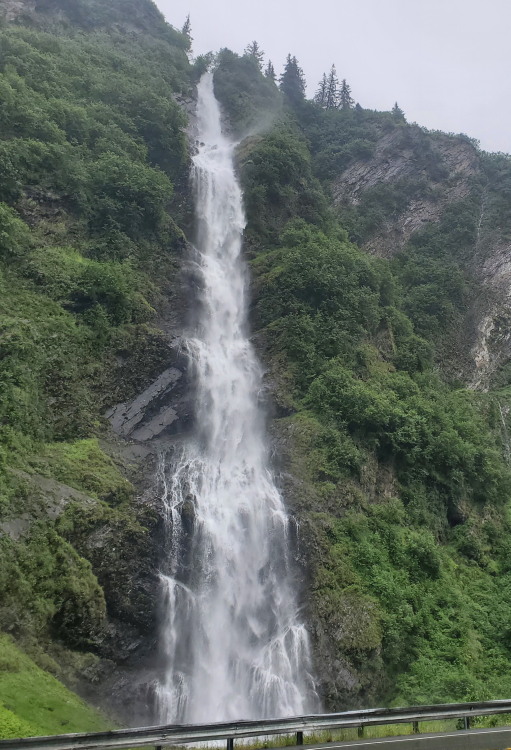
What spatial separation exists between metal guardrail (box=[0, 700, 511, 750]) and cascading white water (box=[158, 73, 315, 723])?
6.74 metres

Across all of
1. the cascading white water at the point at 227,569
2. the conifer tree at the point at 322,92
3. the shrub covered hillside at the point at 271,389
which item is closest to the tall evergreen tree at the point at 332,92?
the conifer tree at the point at 322,92

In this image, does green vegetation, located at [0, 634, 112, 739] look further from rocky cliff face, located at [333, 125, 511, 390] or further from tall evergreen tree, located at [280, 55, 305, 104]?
tall evergreen tree, located at [280, 55, 305, 104]

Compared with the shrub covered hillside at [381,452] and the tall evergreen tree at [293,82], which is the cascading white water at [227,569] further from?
the tall evergreen tree at [293,82]

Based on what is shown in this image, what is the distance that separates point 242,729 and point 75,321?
15.7 m

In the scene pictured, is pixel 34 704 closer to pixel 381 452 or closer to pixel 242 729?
pixel 242 729

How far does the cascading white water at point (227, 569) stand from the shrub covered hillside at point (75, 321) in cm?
→ 119

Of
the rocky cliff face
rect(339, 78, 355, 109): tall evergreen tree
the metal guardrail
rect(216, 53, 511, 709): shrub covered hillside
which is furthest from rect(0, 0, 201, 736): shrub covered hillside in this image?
rect(339, 78, 355, 109): tall evergreen tree

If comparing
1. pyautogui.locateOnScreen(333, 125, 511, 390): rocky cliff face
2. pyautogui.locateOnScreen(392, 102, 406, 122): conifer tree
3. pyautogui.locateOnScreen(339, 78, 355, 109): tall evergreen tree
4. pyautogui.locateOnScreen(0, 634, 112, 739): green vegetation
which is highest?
pyautogui.locateOnScreen(339, 78, 355, 109): tall evergreen tree

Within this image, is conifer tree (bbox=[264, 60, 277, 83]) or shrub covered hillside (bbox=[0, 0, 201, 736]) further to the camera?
conifer tree (bbox=[264, 60, 277, 83])

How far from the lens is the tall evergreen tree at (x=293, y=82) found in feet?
174

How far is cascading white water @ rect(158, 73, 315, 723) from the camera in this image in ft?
43.6

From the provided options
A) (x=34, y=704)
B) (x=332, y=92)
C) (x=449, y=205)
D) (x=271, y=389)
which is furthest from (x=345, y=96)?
(x=34, y=704)

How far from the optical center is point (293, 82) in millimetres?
54844

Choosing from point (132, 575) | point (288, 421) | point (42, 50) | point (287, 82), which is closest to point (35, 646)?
point (132, 575)
